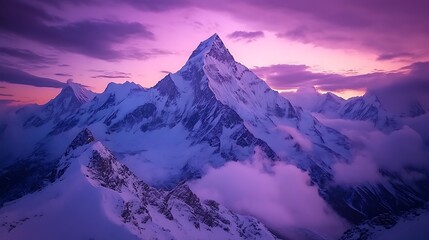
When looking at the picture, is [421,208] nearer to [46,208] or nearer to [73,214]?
[73,214]

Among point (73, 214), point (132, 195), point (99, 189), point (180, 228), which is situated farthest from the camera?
point (180, 228)

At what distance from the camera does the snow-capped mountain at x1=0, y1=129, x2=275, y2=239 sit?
14325cm

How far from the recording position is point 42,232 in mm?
141125

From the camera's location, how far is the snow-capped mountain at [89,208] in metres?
143

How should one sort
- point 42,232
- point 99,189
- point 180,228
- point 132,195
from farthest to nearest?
point 180,228, point 132,195, point 99,189, point 42,232

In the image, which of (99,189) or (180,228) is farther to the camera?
(180,228)

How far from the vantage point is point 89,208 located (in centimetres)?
15212

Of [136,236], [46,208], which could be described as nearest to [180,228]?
[136,236]

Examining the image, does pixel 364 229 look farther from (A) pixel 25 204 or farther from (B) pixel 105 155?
(A) pixel 25 204

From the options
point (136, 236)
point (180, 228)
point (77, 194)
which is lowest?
point (180, 228)

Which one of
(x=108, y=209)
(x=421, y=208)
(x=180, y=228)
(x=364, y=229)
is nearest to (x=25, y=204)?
(x=108, y=209)

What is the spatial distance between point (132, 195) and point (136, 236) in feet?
116

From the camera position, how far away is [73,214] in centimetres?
15025

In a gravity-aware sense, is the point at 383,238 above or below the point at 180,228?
above
